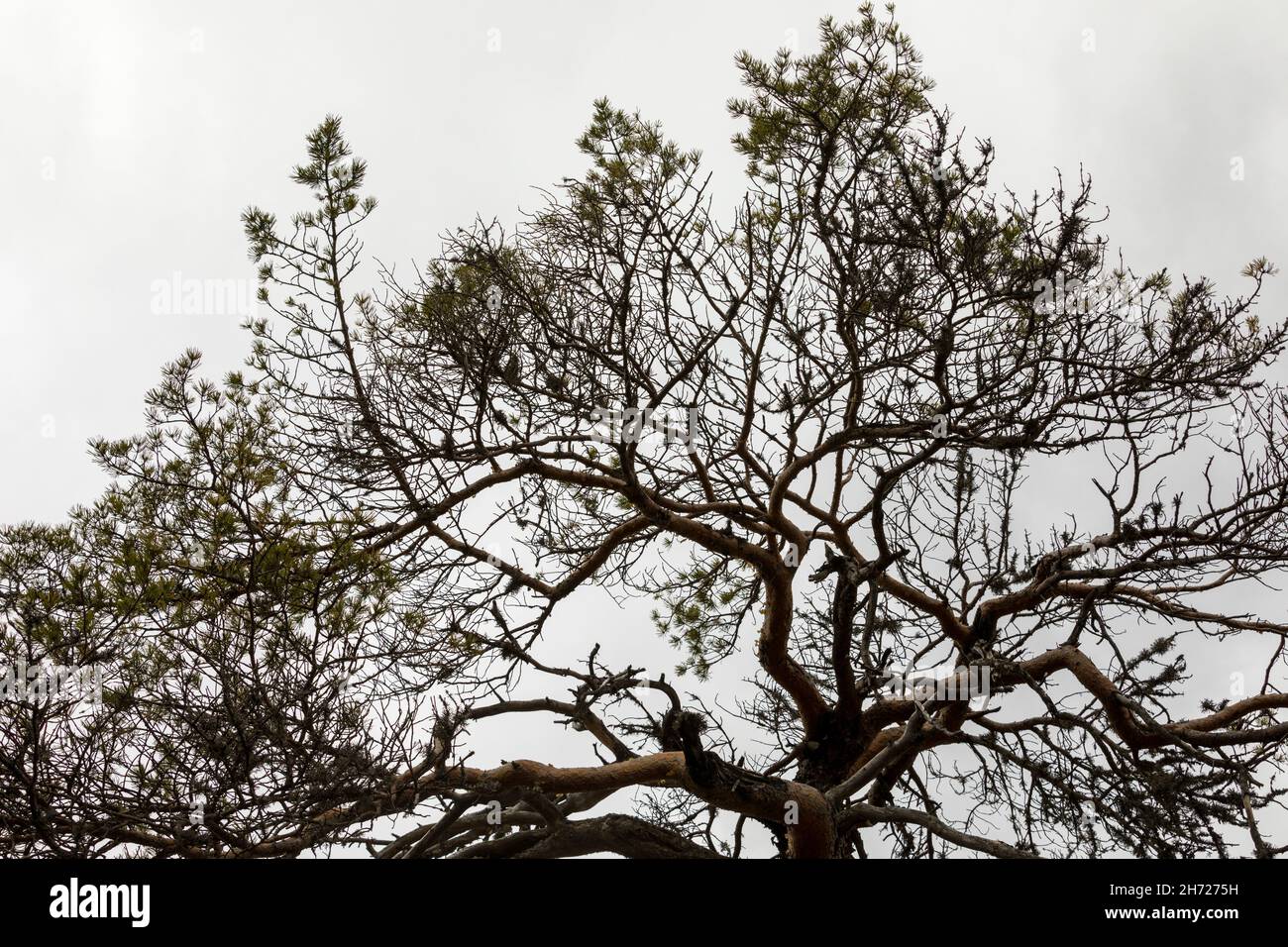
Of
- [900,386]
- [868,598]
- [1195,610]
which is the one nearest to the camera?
[900,386]

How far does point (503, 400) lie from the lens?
6160mm

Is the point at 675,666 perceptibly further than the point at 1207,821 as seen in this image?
Yes

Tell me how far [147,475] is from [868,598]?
187 inches

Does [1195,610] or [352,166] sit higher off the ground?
[352,166]

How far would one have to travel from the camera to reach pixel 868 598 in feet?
24.1
